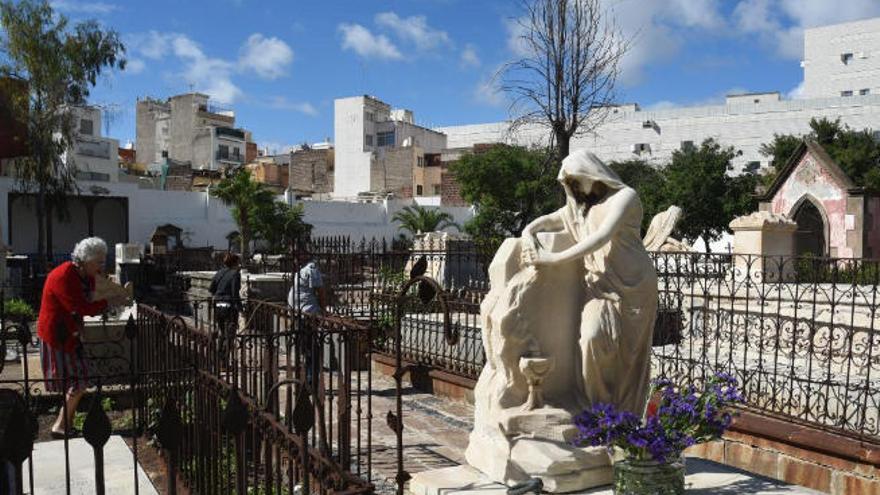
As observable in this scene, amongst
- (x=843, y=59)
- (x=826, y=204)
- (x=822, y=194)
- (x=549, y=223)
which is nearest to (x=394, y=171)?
(x=843, y=59)

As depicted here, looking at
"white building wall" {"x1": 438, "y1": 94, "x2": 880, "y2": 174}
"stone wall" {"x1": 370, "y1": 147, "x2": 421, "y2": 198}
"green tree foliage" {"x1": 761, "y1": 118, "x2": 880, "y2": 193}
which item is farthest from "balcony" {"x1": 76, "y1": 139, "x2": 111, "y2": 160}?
"green tree foliage" {"x1": 761, "y1": 118, "x2": 880, "y2": 193}

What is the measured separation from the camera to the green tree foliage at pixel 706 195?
31297 mm

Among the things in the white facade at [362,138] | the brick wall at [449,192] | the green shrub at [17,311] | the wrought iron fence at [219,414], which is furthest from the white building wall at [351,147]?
the wrought iron fence at [219,414]

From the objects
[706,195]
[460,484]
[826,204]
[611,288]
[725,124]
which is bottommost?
[460,484]

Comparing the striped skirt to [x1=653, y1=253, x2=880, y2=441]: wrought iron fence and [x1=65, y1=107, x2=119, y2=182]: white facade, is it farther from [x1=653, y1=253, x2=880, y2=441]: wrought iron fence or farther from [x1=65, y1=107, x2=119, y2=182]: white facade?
[x1=65, y1=107, x2=119, y2=182]: white facade

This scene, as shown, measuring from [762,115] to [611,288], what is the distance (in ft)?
139

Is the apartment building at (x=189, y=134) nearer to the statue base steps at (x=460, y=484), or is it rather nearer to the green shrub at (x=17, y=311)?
the green shrub at (x=17, y=311)

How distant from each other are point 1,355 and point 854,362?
8234 millimetres

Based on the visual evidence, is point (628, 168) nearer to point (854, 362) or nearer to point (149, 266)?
point (149, 266)

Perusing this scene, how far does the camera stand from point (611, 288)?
421 centimetres

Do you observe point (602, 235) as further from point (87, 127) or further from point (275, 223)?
point (87, 127)

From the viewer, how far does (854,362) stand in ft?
26.6

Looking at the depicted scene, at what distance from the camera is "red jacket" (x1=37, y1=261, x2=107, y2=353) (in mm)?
6023

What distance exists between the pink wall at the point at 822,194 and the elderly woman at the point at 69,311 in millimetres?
18310
